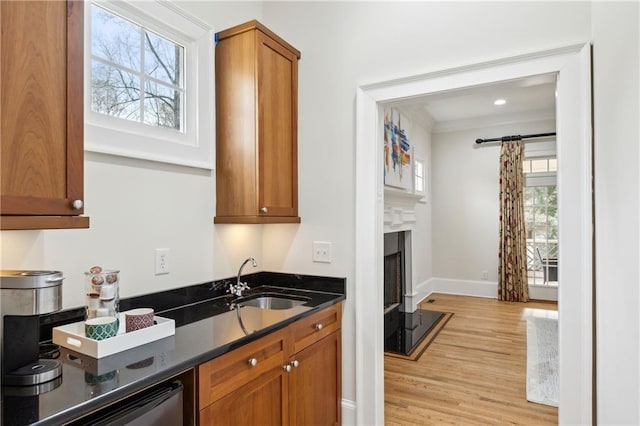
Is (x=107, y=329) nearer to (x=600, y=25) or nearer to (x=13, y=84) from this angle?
(x=13, y=84)

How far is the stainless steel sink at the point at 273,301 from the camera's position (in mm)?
2152

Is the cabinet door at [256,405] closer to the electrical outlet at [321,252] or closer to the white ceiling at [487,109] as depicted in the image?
the electrical outlet at [321,252]

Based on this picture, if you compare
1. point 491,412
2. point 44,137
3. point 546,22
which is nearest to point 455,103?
point 546,22

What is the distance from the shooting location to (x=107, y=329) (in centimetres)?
124

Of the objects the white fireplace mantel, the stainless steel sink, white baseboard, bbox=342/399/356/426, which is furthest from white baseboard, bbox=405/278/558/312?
the stainless steel sink

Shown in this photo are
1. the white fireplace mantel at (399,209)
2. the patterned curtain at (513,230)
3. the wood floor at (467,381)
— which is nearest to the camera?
the wood floor at (467,381)

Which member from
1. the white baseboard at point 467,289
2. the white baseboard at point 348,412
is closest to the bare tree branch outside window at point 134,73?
the white baseboard at point 348,412

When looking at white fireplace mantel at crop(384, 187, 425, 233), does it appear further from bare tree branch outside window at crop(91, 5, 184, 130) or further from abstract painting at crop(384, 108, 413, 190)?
bare tree branch outside window at crop(91, 5, 184, 130)

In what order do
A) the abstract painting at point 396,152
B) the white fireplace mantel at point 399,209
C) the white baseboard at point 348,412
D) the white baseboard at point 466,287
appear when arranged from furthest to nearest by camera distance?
1. the white baseboard at point 466,287
2. the white fireplace mantel at point 399,209
3. the abstract painting at point 396,152
4. the white baseboard at point 348,412

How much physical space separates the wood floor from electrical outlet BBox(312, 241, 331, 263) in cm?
114

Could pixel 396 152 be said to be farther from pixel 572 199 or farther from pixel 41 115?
pixel 41 115

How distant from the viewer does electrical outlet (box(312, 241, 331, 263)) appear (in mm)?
2338

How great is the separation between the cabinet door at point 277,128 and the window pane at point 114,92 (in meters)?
0.61

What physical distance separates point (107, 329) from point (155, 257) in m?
0.61
